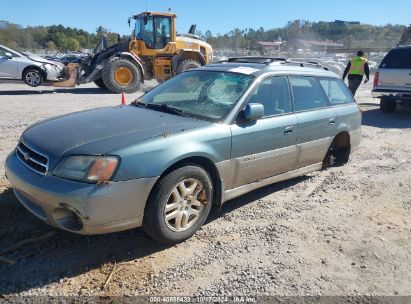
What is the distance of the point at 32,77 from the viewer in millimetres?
14133

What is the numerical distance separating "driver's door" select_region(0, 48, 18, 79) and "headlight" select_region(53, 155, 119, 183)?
12526 mm

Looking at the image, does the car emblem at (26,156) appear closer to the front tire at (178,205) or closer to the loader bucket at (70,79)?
the front tire at (178,205)

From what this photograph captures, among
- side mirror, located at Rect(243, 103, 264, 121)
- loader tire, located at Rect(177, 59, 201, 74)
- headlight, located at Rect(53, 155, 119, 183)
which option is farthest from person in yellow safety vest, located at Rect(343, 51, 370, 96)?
headlight, located at Rect(53, 155, 119, 183)

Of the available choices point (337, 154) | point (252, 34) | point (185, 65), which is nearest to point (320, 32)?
point (252, 34)

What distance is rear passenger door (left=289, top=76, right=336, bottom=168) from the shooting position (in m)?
4.76

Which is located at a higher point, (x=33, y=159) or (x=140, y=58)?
(x=140, y=58)

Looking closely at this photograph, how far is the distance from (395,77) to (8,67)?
12596 millimetres

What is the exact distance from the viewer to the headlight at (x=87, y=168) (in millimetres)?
2998

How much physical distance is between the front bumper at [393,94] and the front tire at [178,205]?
9040mm

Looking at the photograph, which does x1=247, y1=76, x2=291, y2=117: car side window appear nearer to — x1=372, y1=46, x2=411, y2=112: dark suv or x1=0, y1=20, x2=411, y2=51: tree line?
x1=372, y1=46, x2=411, y2=112: dark suv

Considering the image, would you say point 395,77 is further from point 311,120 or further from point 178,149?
point 178,149

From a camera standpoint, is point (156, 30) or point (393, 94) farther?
point (156, 30)

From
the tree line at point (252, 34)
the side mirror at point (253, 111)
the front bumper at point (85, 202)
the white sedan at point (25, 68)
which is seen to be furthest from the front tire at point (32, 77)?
the tree line at point (252, 34)

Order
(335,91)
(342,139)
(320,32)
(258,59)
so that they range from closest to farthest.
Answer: (258,59) < (335,91) < (342,139) < (320,32)
